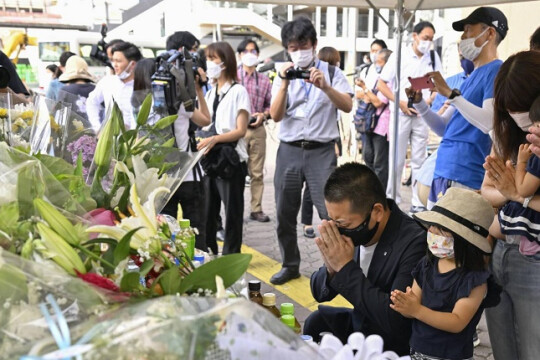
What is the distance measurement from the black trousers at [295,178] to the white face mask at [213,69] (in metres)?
0.75

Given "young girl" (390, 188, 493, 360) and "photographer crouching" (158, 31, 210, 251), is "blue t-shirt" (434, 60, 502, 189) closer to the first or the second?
"young girl" (390, 188, 493, 360)

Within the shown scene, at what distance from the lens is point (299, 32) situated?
13.9ft

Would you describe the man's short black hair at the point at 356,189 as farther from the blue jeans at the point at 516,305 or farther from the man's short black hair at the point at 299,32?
the man's short black hair at the point at 299,32

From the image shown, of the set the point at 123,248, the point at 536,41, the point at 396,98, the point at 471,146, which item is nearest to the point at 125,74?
the point at 396,98

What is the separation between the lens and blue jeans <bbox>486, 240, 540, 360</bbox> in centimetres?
225

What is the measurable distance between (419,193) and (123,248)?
288cm

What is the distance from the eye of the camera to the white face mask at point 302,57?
14.0 feet

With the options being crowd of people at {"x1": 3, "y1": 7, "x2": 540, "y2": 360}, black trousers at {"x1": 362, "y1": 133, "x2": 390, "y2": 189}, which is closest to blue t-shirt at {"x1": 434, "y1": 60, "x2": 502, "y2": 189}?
crowd of people at {"x1": 3, "y1": 7, "x2": 540, "y2": 360}

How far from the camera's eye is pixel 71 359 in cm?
89

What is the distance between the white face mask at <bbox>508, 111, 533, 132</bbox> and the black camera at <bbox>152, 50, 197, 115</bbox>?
2223mm

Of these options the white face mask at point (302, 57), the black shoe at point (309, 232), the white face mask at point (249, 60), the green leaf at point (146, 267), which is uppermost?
the white face mask at point (249, 60)

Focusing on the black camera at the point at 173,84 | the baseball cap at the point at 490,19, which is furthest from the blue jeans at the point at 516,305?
the black camera at the point at 173,84

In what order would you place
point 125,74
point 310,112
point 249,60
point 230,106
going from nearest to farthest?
point 310,112 < point 230,106 < point 125,74 < point 249,60

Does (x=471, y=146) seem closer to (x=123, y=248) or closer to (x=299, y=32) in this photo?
(x=299, y=32)
